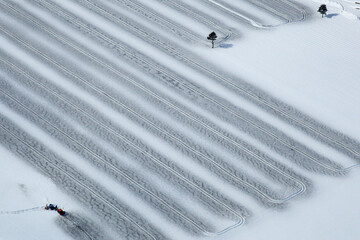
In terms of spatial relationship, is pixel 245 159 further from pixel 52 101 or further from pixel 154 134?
pixel 52 101

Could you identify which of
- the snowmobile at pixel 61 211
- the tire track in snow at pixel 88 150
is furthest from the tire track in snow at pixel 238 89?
the snowmobile at pixel 61 211

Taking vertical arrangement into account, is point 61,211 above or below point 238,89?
below

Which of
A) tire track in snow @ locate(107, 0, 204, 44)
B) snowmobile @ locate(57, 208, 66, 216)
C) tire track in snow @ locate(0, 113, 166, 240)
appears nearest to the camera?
snowmobile @ locate(57, 208, 66, 216)

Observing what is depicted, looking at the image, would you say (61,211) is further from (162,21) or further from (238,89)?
(162,21)

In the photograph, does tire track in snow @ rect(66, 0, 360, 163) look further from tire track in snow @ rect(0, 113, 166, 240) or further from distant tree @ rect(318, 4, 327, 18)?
distant tree @ rect(318, 4, 327, 18)

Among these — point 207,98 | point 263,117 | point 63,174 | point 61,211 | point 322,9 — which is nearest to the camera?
point 61,211

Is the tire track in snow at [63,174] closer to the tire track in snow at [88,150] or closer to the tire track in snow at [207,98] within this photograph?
the tire track in snow at [88,150]

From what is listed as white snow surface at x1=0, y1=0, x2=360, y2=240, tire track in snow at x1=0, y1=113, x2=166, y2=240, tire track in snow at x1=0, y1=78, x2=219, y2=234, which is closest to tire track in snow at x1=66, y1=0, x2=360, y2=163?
white snow surface at x1=0, y1=0, x2=360, y2=240

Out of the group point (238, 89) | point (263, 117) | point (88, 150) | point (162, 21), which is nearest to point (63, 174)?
point (88, 150)
